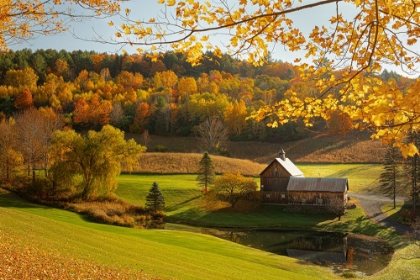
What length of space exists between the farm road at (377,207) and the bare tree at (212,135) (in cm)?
2591

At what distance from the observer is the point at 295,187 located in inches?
1480

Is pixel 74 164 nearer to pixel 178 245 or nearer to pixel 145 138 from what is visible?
pixel 178 245

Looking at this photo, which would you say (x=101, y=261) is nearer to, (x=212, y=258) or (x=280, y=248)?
(x=212, y=258)

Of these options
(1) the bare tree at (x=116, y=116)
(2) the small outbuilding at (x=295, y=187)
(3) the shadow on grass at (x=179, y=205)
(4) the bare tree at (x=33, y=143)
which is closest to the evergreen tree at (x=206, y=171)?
(3) the shadow on grass at (x=179, y=205)

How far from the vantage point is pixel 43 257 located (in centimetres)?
1102

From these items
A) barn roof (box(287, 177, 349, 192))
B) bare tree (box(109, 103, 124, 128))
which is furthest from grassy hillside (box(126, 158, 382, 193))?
bare tree (box(109, 103, 124, 128))

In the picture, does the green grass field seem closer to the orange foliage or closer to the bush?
the bush

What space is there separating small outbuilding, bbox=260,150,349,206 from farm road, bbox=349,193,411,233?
91.0 inches

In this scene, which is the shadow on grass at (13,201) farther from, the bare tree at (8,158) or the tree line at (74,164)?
the bare tree at (8,158)

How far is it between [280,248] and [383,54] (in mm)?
22215

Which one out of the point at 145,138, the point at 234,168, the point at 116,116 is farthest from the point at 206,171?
the point at 116,116

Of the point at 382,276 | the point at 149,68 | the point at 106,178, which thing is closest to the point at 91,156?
the point at 106,178

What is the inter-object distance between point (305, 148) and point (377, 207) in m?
27.8

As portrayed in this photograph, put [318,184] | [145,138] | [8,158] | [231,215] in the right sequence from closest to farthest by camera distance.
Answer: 1. [231,215]
2. [8,158]
3. [318,184]
4. [145,138]
